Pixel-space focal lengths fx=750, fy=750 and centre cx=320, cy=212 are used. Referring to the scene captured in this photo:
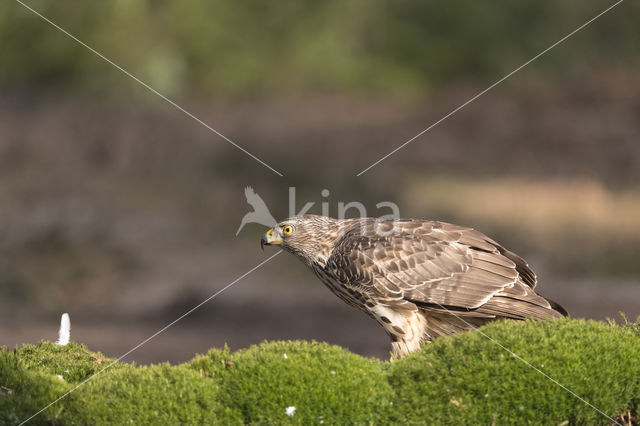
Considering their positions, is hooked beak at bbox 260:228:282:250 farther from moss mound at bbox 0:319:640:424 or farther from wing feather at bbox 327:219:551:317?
moss mound at bbox 0:319:640:424

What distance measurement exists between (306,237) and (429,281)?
105cm

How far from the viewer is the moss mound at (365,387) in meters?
3.69

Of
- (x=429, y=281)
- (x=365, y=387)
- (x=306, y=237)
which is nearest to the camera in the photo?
(x=365, y=387)

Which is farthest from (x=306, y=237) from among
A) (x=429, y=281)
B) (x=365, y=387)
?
(x=365, y=387)

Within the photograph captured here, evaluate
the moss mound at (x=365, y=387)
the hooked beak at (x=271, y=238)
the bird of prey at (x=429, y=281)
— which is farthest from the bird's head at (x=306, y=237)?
the moss mound at (x=365, y=387)

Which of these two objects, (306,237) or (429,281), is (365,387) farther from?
(306,237)

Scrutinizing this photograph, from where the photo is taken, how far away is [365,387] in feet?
12.6

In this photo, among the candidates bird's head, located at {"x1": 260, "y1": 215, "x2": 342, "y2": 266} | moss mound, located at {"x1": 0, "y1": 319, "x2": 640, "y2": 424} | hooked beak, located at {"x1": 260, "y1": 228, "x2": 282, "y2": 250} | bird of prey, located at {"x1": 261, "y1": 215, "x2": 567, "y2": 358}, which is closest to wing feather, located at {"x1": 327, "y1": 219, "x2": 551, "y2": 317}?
bird of prey, located at {"x1": 261, "y1": 215, "x2": 567, "y2": 358}

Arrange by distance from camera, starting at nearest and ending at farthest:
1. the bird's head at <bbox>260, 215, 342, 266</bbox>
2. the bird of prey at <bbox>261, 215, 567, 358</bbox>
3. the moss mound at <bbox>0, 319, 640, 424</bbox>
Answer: the moss mound at <bbox>0, 319, 640, 424</bbox>
the bird of prey at <bbox>261, 215, 567, 358</bbox>
the bird's head at <bbox>260, 215, 342, 266</bbox>

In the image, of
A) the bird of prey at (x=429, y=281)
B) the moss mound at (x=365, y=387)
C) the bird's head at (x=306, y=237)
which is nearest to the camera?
the moss mound at (x=365, y=387)

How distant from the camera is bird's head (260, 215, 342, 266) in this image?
18.3 ft

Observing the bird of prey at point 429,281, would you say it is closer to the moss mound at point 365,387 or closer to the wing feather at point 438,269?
the wing feather at point 438,269

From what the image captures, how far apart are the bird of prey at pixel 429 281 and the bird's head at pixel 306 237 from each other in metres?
0.14

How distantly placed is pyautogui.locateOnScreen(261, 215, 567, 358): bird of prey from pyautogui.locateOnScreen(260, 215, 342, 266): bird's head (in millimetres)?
143
